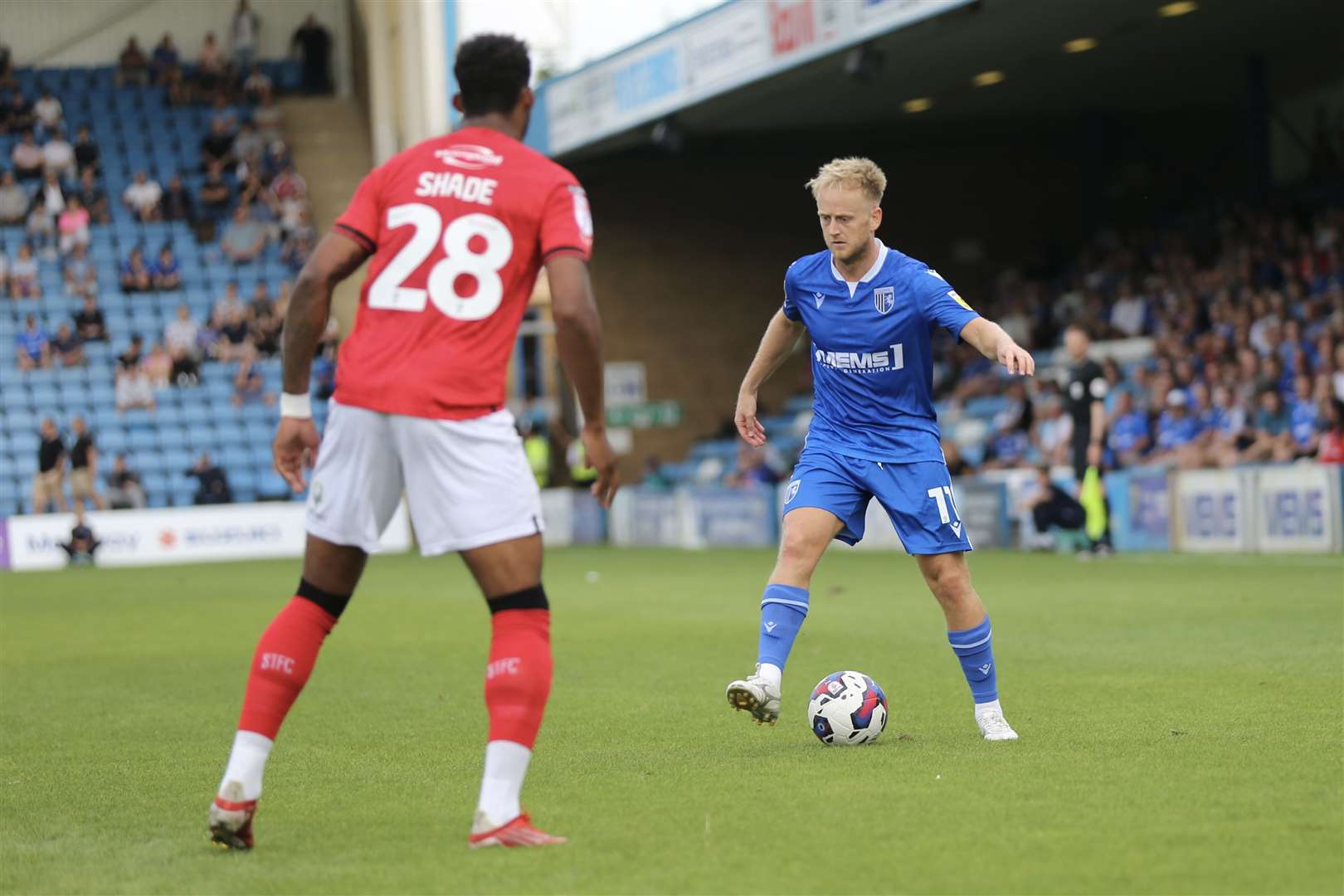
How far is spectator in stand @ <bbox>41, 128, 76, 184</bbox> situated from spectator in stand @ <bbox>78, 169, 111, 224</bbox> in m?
0.29

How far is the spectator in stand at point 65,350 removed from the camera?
31.4 meters

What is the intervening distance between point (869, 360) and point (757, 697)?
1424mm

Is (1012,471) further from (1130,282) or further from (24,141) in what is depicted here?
(24,141)

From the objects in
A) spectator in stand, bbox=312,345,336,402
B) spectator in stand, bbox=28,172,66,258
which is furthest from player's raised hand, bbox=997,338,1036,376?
spectator in stand, bbox=28,172,66,258

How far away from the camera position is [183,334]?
3181cm

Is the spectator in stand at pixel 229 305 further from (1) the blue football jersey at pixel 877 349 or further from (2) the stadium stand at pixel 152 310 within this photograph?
(1) the blue football jersey at pixel 877 349

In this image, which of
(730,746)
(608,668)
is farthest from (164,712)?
(730,746)

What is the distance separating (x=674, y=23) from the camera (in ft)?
81.3

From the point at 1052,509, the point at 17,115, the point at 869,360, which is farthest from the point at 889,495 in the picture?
the point at 17,115

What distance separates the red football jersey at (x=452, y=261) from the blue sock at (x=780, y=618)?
2.26 m

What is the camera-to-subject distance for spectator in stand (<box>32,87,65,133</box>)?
35.1 m

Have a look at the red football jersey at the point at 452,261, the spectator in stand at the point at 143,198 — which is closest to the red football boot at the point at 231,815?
the red football jersey at the point at 452,261

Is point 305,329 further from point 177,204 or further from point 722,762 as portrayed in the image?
point 177,204

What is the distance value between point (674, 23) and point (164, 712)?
1746 centimetres
